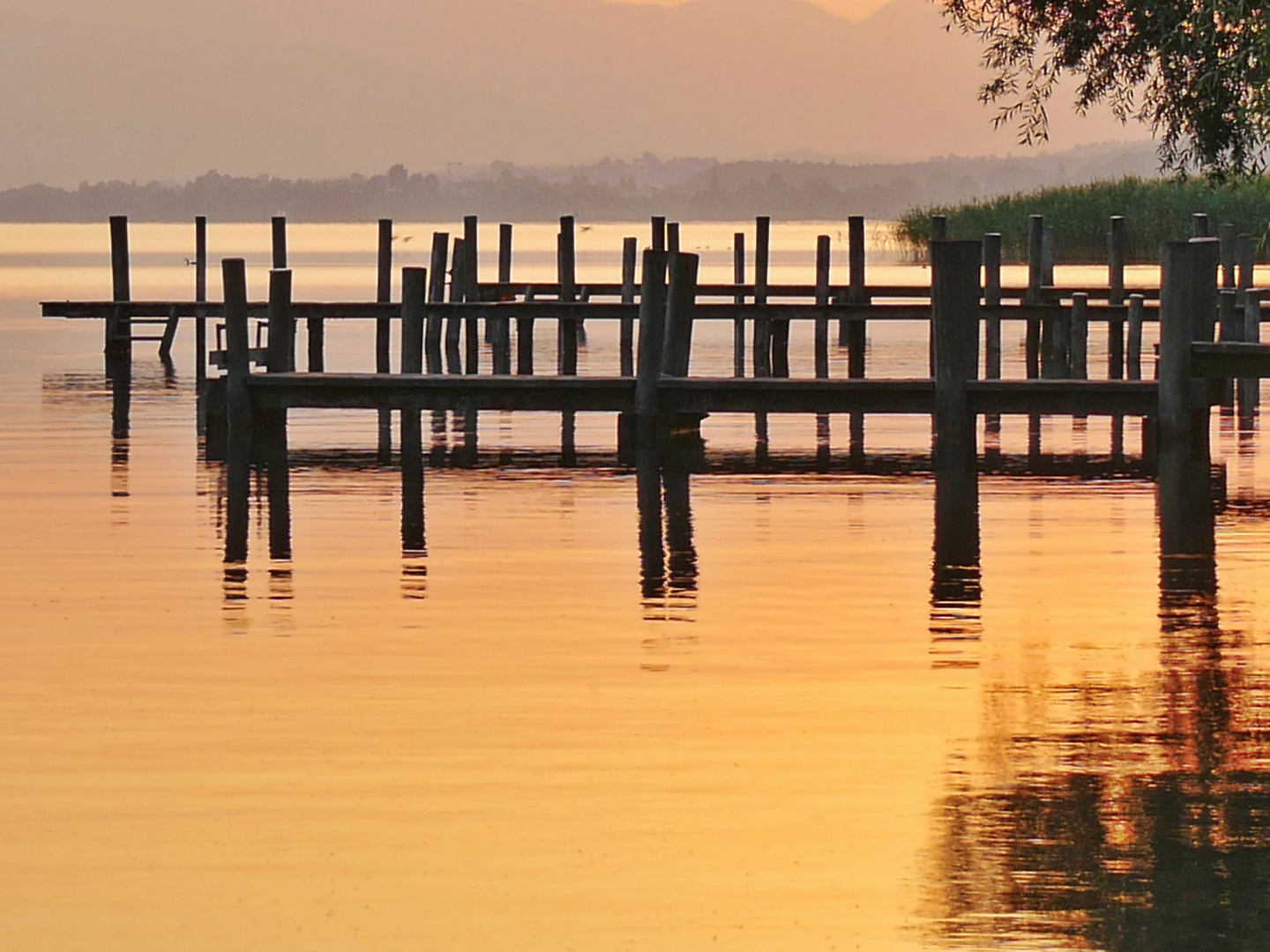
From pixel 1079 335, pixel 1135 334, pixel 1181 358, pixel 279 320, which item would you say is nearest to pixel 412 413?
pixel 279 320

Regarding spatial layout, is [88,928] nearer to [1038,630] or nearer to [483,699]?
[483,699]

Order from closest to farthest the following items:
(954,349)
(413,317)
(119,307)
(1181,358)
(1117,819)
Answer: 1. (1117,819)
2. (954,349)
3. (1181,358)
4. (413,317)
5. (119,307)

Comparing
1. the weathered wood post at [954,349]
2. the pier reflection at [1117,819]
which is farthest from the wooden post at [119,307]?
the pier reflection at [1117,819]

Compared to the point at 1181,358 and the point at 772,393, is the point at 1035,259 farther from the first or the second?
the point at 772,393

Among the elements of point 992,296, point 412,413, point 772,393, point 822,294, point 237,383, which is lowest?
point 412,413

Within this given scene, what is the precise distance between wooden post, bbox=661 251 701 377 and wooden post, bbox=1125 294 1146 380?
6.72 meters

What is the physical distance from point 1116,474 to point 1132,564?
5881mm

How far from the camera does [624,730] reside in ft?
30.2

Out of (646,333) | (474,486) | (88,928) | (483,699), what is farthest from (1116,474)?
(88,928)

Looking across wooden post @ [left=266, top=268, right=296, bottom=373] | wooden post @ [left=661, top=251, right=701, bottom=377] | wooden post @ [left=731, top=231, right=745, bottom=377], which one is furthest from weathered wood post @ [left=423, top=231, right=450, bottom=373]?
wooden post @ [left=661, top=251, right=701, bottom=377]

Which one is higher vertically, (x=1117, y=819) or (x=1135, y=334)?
(x=1135, y=334)

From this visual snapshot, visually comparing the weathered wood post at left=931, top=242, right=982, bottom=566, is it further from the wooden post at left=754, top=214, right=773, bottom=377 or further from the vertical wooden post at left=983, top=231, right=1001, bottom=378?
the wooden post at left=754, top=214, right=773, bottom=377

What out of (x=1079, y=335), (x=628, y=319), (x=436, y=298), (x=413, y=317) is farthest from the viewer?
(x=436, y=298)

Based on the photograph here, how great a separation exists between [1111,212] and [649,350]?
3764cm
